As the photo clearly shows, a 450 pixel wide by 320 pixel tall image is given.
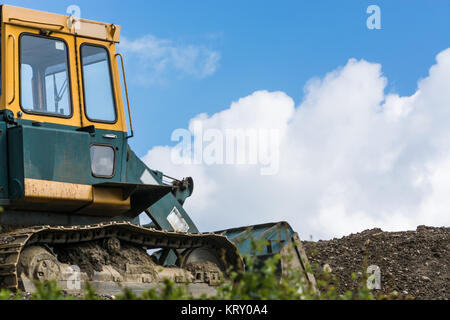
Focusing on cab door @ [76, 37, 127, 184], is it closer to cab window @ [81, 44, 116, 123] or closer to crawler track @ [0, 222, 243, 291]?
cab window @ [81, 44, 116, 123]

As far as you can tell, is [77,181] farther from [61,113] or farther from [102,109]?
[102,109]

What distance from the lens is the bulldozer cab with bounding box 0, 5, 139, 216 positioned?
27.9 ft

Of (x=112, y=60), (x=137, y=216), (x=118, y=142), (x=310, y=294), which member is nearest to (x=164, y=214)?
(x=137, y=216)

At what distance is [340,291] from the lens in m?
12.6

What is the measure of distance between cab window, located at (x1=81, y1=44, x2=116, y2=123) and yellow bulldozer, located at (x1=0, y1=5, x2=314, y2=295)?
1cm

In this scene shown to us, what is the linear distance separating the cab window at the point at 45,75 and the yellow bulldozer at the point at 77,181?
0.01 meters

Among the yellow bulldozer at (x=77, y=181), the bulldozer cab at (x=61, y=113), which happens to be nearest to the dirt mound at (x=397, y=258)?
the yellow bulldozer at (x=77, y=181)

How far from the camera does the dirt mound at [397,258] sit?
12.8 m

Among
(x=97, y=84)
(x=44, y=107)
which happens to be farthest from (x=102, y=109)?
(x=44, y=107)

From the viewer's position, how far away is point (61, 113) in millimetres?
8953

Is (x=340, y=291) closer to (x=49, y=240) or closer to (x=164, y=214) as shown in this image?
(x=164, y=214)

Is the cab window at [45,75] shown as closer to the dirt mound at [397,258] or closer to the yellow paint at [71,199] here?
the yellow paint at [71,199]

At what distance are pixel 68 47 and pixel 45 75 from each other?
432 millimetres

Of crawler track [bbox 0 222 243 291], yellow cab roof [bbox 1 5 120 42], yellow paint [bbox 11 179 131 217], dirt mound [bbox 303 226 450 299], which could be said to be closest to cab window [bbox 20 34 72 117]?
yellow cab roof [bbox 1 5 120 42]
